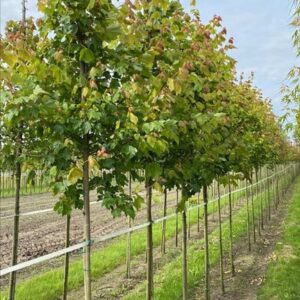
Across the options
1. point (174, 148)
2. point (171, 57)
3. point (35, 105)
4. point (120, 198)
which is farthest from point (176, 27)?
point (35, 105)

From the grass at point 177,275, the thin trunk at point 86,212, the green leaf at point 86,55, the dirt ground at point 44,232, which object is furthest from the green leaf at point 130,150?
the dirt ground at point 44,232

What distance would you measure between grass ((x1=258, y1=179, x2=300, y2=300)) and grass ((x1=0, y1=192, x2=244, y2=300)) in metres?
3.32

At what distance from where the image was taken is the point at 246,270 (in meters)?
9.93

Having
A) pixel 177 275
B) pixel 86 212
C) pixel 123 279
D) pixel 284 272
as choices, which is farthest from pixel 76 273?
pixel 86 212

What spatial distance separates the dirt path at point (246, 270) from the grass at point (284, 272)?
0.20 m

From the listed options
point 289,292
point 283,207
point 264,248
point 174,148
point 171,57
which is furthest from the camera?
point 283,207

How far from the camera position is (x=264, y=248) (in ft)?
40.2

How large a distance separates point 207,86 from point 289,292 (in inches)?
173

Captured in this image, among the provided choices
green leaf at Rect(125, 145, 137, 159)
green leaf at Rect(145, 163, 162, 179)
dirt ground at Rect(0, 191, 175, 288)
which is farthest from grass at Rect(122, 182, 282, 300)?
green leaf at Rect(125, 145, 137, 159)

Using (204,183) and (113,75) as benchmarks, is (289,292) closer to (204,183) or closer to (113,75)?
(204,183)

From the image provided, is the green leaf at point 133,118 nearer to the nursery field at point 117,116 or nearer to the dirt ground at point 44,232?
the nursery field at point 117,116

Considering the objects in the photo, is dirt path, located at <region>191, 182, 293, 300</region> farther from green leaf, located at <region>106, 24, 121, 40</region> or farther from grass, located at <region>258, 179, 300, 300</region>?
green leaf, located at <region>106, 24, 121, 40</region>

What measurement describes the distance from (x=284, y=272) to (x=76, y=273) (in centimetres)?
408

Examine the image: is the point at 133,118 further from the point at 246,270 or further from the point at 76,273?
the point at 246,270
